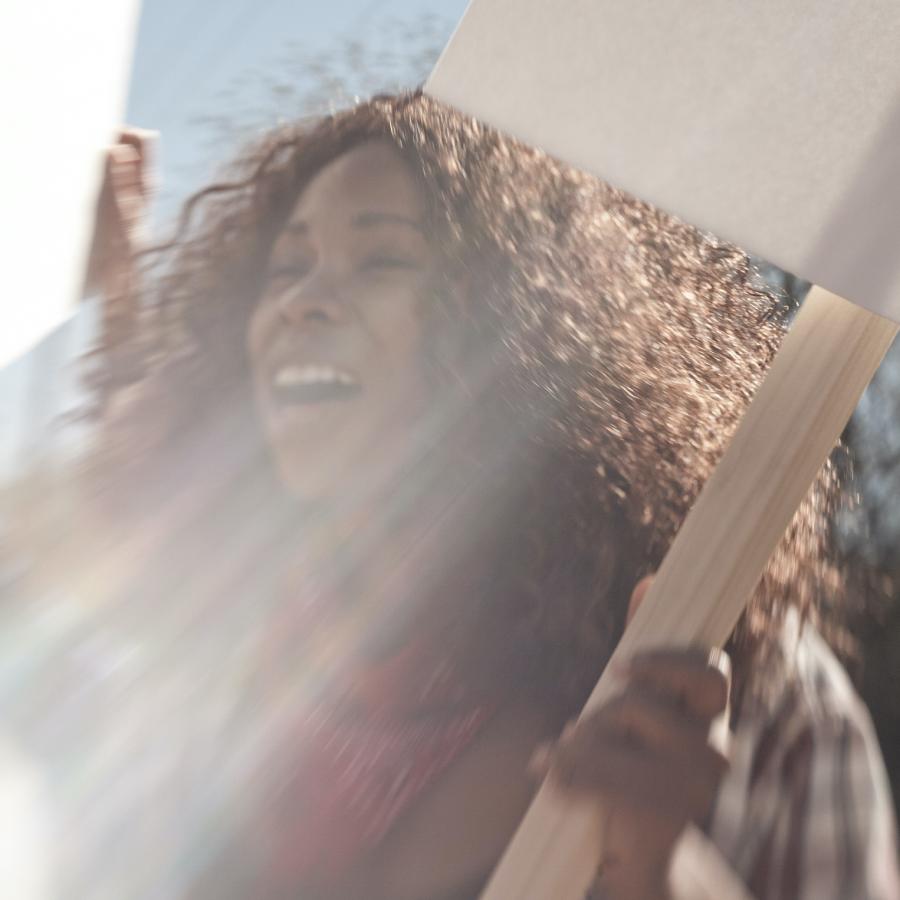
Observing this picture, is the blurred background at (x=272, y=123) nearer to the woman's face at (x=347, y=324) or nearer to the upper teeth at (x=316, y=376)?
the woman's face at (x=347, y=324)

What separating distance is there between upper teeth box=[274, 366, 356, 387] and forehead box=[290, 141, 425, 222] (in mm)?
111

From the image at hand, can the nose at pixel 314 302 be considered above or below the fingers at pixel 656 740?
above

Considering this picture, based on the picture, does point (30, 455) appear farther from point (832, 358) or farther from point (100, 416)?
point (832, 358)

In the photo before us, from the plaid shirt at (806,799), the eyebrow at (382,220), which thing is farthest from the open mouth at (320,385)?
the plaid shirt at (806,799)

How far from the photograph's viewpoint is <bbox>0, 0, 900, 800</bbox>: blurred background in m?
0.73

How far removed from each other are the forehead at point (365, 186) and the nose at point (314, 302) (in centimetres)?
5

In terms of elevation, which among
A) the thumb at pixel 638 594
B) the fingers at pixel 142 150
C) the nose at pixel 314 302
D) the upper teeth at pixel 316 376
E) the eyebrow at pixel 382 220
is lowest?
the thumb at pixel 638 594

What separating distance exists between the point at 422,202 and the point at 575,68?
1.11 feet

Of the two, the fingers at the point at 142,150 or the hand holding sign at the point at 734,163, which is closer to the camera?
the hand holding sign at the point at 734,163

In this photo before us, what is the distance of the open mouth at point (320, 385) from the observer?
684mm

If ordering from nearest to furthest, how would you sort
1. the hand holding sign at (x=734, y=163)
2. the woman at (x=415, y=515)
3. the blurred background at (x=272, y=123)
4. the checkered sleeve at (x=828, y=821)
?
the hand holding sign at (x=734, y=163) → the checkered sleeve at (x=828, y=821) → the woman at (x=415, y=515) → the blurred background at (x=272, y=123)

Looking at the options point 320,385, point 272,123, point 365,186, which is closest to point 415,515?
point 320,385

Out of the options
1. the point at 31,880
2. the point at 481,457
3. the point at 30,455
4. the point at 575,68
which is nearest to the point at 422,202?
the point at 481,457

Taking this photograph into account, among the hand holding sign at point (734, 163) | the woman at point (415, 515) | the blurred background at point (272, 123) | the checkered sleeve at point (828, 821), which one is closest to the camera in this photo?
the hand holding sign at point (734, 163)
